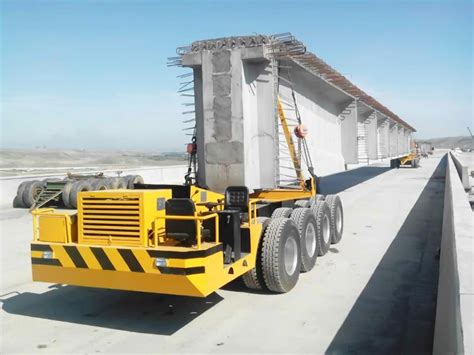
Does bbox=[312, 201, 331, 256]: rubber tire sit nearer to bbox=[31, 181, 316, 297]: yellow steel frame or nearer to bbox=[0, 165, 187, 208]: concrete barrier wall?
bbox=[31, 181, 316, 297]: yellow steel frame

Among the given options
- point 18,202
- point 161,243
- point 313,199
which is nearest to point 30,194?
point 18,202

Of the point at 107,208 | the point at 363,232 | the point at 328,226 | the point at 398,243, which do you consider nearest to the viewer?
the point at 107,208

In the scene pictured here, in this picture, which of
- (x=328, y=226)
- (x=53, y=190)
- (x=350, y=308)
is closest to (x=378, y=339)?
(x=350, y=308)

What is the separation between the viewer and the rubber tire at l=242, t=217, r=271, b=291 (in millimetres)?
6121

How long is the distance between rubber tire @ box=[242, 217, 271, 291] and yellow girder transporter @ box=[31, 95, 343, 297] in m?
0.01

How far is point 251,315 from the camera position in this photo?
559cm

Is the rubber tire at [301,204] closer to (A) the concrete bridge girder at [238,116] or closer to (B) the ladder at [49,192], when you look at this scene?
(A) the concrete bridge girder at [238,116]

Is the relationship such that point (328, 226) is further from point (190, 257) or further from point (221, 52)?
point (190, 257)

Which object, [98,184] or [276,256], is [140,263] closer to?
[276,256]

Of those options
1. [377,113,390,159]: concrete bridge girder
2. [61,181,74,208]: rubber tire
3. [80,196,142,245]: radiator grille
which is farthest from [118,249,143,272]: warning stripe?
[377,113,390,159]: concrete bridge girder

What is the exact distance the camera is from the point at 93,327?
542 cm

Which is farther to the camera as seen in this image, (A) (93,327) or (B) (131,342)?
(A) (93,327)

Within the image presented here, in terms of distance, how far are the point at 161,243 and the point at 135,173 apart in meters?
20.2

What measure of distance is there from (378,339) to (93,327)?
3233 mm
